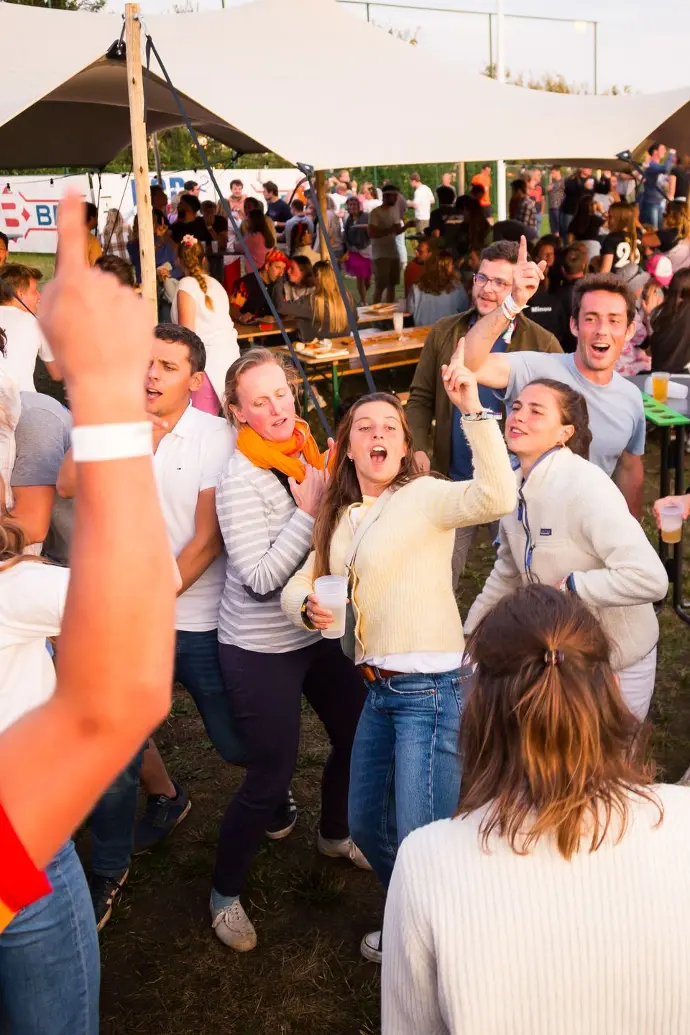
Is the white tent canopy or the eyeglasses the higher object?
the white tent canopy

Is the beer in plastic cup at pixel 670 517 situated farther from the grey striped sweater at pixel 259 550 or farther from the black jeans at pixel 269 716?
the grey striped sweater at pixel 259 550

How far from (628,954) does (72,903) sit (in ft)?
3.41

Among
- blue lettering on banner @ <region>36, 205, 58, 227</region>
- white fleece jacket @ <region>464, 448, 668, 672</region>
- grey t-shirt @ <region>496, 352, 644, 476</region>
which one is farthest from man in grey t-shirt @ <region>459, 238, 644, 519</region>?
blue lettering on banner @ <region>36, 205, 58, 227</region>

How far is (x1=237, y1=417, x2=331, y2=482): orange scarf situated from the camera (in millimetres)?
2801

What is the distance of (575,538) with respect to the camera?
2.75 m

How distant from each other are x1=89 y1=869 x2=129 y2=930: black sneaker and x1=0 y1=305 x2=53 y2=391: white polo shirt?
2669 millimetres

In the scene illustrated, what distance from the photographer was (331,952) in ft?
9.75

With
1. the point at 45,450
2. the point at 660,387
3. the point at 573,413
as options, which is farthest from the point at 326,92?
the point at 45,450

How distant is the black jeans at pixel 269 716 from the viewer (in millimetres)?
2768

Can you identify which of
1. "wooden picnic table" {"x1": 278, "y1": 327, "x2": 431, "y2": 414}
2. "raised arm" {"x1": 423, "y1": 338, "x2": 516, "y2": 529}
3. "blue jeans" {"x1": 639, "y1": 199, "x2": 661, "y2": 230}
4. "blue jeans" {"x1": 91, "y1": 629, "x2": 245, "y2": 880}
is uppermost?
"blue jeans" {"x1": 639, "y1": 199, "x2": 661, "y2": 230}

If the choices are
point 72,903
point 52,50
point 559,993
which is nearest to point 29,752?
point 559,993

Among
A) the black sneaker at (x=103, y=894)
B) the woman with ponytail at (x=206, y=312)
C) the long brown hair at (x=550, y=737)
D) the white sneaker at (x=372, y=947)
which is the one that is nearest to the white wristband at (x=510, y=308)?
the long brown hair at (x=550, y=737)

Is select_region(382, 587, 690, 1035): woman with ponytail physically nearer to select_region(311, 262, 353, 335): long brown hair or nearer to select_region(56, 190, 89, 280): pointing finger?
select_region(56, 190, 89, 280): pointing finger

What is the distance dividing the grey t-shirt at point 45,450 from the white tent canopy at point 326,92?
3629 mm
